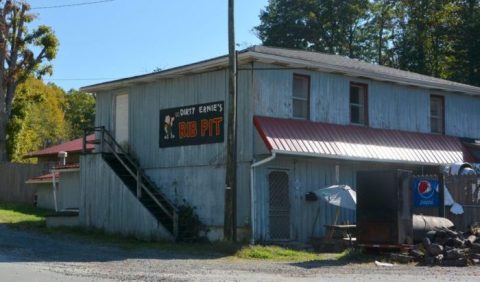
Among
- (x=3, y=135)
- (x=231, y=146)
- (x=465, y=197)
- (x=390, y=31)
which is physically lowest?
(x=465, y=197)

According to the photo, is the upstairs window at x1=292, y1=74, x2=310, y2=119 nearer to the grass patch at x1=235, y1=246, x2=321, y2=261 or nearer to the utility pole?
the utility pole

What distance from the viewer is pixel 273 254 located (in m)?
18.7

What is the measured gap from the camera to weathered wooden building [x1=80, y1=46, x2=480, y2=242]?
2112 centimetres

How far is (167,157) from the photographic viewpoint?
23.8 m

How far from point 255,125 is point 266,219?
9.20 ft

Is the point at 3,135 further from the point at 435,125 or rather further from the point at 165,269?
the point at 165,269

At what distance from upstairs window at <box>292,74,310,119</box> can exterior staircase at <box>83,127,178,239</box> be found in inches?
197

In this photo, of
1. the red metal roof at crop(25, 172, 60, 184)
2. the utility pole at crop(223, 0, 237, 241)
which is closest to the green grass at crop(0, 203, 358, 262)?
the utility pole at crop(223, 0, 237, 241)

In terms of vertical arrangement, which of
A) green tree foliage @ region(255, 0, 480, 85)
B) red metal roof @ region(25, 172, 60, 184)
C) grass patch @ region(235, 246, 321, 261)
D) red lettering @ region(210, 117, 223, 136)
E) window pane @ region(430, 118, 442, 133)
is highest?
green tree foliage @ region(255, 0, 480, 85)

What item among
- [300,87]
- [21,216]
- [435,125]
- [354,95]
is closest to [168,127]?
[300,87]

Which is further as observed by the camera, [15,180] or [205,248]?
[15,180]

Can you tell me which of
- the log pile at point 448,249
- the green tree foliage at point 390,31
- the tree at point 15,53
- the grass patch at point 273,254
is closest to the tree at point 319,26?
the green tree foliage at point 390,31

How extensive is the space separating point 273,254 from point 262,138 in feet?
11.5

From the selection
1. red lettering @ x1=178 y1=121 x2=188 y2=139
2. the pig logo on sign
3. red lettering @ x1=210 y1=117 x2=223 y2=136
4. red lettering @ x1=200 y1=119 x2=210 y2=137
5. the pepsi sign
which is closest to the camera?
the pepsi sign
